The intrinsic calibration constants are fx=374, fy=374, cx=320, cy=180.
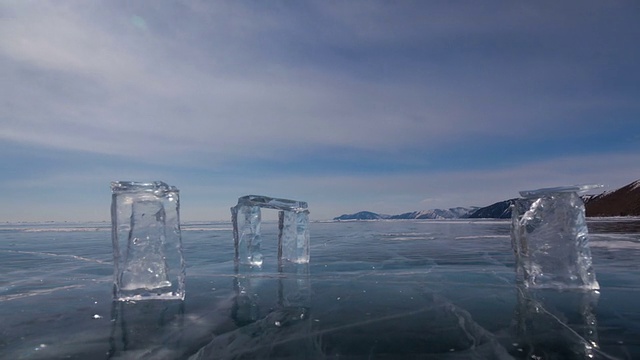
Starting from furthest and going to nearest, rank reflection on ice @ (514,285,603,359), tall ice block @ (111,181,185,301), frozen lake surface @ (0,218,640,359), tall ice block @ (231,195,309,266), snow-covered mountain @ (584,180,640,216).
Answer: snow-covered mountain @ (584,180,640,216)
tall ice block @ (231,195,309,266)
tall ice block @ (111,181,185,301)
frozen lake surface @ (0,218,640,359)
reflection on ice @ (514,285,603,359)

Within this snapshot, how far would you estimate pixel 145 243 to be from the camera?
17.2 feet

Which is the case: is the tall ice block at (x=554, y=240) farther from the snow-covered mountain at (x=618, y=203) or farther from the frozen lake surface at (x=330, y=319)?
the snow-covered mountain at (x=618, y=203)

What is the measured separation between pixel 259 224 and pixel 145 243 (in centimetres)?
332

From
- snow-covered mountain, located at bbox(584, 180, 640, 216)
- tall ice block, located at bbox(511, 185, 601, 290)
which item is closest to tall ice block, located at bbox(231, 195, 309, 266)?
tall ice block, located at bbox(511, 185, 601, 290)

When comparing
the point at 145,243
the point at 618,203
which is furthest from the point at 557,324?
the point at 618,203

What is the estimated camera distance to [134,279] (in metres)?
5.11

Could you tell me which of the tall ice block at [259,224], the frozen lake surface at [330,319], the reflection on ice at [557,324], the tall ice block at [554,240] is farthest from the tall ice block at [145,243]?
the tall ice block at [554,240]

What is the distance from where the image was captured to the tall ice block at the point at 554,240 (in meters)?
5.11

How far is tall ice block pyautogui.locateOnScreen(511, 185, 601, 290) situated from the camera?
5.11 m

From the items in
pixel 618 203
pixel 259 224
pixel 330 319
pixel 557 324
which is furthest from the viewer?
pixel 618 203

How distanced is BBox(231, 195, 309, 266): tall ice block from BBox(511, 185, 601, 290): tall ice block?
4486mm

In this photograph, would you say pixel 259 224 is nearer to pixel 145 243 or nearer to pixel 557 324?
pixel 145 243

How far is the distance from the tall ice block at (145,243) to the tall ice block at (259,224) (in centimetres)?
290

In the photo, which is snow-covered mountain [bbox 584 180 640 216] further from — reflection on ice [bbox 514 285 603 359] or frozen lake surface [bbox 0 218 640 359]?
frozen lake surface [bbox 0 218 640 359]
